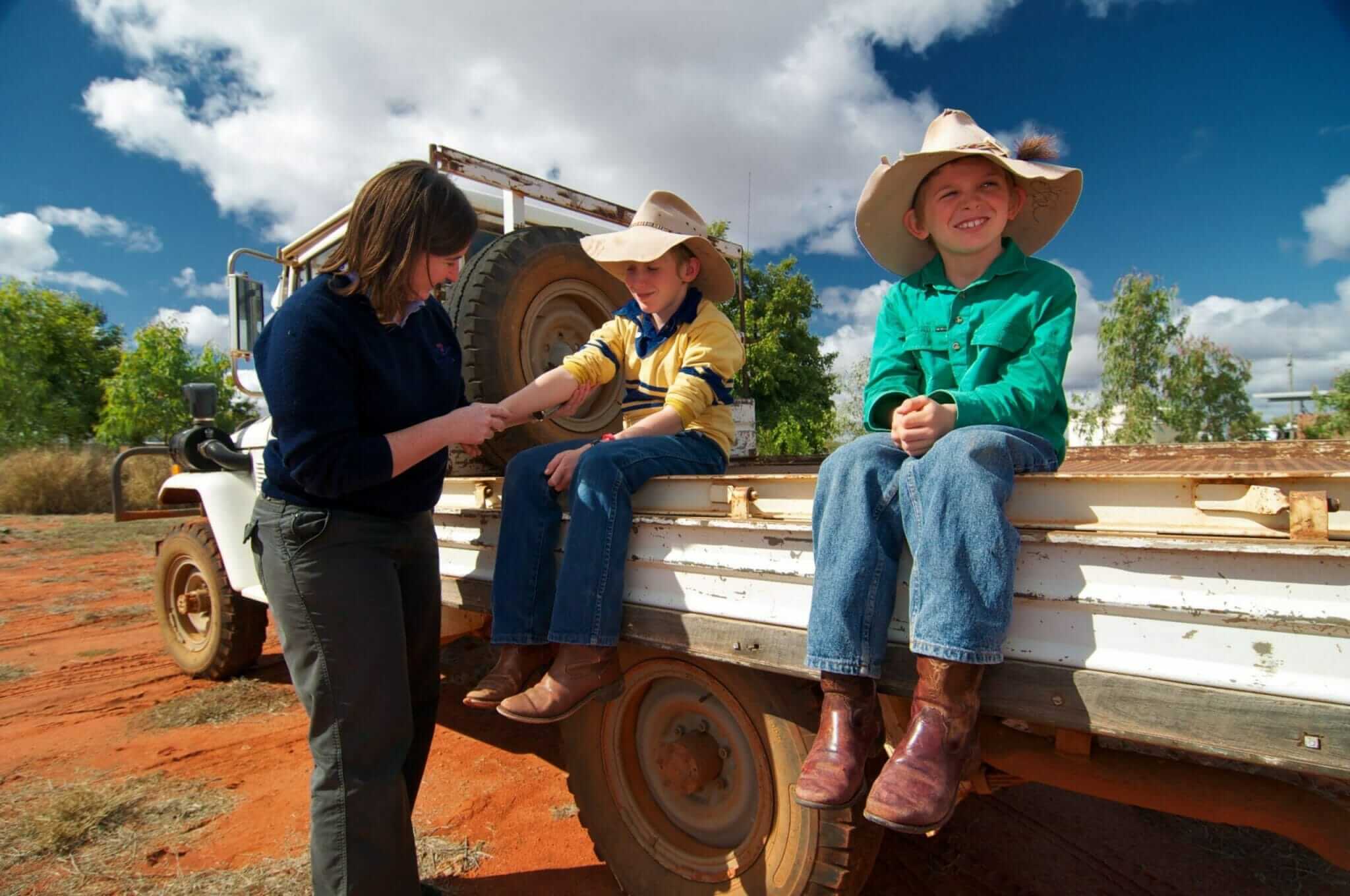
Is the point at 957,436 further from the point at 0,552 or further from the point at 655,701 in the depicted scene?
the point at 0,552

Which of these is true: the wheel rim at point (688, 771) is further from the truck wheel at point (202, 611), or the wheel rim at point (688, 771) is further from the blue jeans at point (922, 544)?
the truck wheel at point (202, 611)

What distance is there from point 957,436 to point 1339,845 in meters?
1.04

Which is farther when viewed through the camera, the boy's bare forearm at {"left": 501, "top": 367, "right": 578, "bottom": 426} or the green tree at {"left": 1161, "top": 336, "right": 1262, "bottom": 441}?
the green tree at {"left": 1161, "top": 336, "right": 1262, "bottom": 441}

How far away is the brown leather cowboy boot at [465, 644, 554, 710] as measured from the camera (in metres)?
2.05

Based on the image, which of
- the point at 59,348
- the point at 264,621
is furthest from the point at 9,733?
the point at 59,348

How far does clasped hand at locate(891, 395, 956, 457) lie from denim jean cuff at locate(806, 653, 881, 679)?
0.50 m

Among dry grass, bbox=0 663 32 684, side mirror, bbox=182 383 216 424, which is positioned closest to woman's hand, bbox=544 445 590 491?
side mirror, bbox=182 383 216 424

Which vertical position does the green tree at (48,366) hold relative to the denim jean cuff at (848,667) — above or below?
above

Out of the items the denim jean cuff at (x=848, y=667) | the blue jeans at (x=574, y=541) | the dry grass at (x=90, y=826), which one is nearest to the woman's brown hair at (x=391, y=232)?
the blue jeans at (x=574, y=541)

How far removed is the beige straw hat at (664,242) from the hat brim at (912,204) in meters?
0.59

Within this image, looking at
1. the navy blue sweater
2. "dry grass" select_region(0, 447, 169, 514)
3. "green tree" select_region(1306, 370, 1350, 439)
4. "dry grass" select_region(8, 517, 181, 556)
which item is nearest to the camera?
the navy blue sweater

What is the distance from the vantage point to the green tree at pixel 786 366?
57.5 ft

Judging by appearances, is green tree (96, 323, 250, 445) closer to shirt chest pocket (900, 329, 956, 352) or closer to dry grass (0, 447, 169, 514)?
dry grass (0, 447, 169, 514)

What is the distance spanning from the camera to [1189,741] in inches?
49.0
